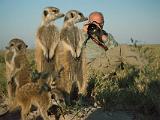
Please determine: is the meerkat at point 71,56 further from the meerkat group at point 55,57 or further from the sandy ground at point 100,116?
the sandy ground at point 100,116

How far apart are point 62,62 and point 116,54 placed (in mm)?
2738

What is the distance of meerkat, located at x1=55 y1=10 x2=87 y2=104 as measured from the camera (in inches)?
286

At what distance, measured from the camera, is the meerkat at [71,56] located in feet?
23.9

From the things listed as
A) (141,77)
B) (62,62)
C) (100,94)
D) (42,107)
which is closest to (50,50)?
(62,62)

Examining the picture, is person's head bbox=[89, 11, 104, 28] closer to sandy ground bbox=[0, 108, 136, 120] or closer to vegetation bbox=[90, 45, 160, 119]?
vegetation bbox=[90, 45, 160, 119]

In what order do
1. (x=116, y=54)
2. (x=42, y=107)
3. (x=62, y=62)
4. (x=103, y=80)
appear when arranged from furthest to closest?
1. (x=116, y=54)
2. (x=103, y=80)
3. (x=62, y=62)
4. (x=42, y=107)

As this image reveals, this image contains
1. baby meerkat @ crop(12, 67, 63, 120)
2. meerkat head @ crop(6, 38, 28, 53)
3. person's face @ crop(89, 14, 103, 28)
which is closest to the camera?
baby meerkat @ crop(12, 67, 63, 120)

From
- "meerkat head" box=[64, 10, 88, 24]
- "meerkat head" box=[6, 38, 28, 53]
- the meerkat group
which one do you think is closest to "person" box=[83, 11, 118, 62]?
"meerkat head" box=[64, 10, 88, 24]

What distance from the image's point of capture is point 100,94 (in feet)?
24.8

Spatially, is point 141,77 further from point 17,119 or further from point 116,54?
point 17,119

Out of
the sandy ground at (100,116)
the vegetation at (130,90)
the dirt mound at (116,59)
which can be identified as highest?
the dirt mound at (116,59)

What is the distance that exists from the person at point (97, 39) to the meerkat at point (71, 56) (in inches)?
93.2

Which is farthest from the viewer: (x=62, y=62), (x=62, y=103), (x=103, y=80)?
(x=103, y=80)

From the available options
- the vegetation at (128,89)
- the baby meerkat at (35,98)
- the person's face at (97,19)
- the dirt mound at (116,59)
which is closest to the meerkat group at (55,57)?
the vegetation at (128,89)
